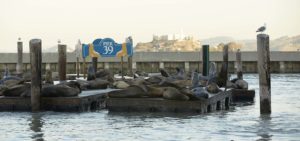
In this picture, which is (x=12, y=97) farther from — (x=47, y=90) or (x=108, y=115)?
(x=108, y=115)

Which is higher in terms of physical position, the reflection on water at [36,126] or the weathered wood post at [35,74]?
the weathered wood post at [35,74]

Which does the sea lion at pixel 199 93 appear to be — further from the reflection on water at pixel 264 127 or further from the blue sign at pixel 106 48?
the blue sign at pixel 106 48

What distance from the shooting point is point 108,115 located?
68.6ft

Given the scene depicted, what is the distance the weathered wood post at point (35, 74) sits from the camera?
Answer: 21.5 m

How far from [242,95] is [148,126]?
12.5 m

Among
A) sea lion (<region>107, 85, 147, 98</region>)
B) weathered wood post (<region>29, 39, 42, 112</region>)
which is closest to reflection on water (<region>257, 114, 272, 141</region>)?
sea lion (<region>107, 85, 147, 98</region>)

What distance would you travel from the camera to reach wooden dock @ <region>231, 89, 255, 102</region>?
29.3 meters

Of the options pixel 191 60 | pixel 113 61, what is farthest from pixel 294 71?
pixel 113 61

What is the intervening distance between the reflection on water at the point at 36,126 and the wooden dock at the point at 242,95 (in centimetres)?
1109

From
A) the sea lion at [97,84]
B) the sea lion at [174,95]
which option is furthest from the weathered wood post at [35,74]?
the sea lion at [97,84]

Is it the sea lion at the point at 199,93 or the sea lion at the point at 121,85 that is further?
the sea lion at the point at 121,85

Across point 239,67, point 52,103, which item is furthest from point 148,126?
point 239,67

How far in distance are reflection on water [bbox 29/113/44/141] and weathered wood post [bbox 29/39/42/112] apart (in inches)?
22.7

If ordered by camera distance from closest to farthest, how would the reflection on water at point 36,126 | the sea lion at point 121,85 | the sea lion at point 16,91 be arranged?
the reflection on water at point 36,126
the sea lion at point 16,91
the sea lion at point 121,85
